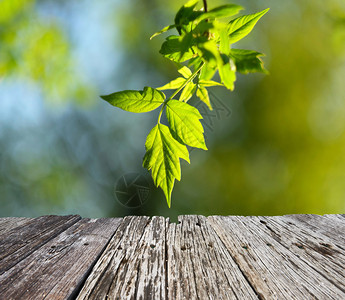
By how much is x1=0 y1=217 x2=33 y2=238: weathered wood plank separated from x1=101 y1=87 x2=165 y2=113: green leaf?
533 millimetres

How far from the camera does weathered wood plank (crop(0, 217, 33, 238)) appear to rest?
651mm

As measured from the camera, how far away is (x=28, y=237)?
592 mm

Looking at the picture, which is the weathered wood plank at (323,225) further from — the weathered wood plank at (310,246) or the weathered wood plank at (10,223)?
the weathered wood plank at (10,223)

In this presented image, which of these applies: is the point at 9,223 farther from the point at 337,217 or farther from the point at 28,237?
the point at 337,217

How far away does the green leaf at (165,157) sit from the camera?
0.80ft

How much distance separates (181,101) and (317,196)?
1.65 meters

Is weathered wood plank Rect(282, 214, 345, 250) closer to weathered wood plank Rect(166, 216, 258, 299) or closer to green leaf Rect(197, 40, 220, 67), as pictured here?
weathered wood plank Rect(166, 216, 258, 299)

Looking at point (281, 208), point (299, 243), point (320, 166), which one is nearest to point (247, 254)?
point (299, 243)

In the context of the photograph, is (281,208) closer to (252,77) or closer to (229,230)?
(252,77)

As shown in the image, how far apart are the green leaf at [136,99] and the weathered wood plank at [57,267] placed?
0.89 ft

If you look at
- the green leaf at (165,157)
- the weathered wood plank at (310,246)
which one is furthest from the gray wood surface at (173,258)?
the green leaf at (165,157)

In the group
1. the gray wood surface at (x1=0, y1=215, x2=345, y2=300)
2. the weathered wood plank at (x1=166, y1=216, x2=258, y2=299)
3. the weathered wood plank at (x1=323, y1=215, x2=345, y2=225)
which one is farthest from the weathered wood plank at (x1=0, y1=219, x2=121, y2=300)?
the weathered wood plank at (x1=323, y1=215, x2=345, y2=225)

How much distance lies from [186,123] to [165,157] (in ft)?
0.11

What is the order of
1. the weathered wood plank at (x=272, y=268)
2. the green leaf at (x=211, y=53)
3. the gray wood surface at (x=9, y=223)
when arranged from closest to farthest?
the green leaf at (x=211, y=53), the weathered wood plank at (x=272, y=268), the gray wood surface at (x=9, y=223)
